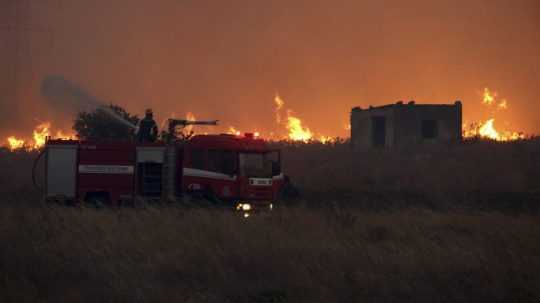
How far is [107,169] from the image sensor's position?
19938 millimetres

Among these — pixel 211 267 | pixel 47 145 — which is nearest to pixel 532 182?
pixel 47 145

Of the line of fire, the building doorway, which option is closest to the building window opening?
the building doorway

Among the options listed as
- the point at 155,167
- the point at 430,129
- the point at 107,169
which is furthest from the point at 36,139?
the point at 155,167

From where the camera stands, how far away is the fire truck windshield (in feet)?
63.2

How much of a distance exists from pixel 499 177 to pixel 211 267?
23162 mm

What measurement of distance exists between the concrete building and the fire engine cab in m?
25.2

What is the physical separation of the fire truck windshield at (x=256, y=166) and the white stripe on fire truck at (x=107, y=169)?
11.5ft

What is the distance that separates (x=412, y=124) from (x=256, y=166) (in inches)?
1054

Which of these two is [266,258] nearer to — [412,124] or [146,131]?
[146,131]

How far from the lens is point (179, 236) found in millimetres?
12016

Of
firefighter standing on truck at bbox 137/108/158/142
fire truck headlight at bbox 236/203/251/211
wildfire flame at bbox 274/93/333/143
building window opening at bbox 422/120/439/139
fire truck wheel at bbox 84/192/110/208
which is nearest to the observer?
fire truck headlight at bbox 236/203/251/211

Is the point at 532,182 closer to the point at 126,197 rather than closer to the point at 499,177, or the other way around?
the point at 499,177

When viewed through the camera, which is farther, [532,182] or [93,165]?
[532,182]

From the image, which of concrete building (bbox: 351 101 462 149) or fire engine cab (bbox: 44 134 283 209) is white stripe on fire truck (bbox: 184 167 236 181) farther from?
concrete building (bbox: 351 101 462 149)
